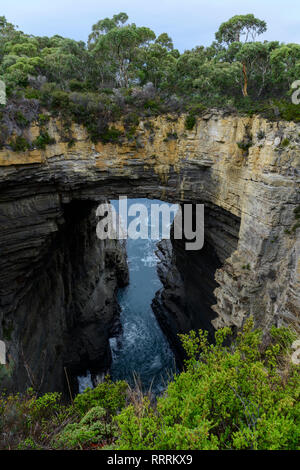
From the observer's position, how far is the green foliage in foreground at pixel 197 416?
474 cm

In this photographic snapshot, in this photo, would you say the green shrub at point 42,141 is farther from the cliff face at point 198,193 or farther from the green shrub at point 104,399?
the green shrub at point 104,399

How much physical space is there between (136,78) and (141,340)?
21790mm

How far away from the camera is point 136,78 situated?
19.1 metres

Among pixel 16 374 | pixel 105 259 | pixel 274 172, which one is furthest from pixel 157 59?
pixel 16 374

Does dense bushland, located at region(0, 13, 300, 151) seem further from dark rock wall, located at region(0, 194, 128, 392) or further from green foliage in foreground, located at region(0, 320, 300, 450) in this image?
green foliage in foreground, located at region(0, 320, 300, 450)

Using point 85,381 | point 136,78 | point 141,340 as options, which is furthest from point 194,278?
point 136,78

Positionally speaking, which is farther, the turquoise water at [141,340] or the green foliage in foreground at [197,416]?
the turquoise water at [141,340]

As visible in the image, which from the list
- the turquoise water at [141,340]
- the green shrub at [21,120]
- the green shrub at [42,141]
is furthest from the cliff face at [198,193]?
the turquoise water at [141,340]

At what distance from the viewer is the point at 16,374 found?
1381 centimetres

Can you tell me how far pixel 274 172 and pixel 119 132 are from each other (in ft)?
26.9

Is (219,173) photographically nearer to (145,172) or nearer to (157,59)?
(145,172)

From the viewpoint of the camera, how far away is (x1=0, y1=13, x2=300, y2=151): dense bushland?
563 inches

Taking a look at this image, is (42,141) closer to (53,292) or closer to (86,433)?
(53,292)

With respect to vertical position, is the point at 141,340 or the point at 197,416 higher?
the point at 197,416
